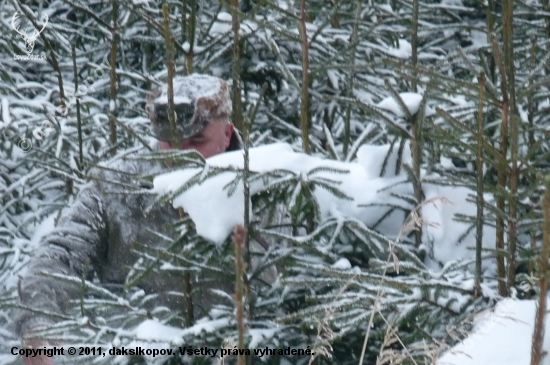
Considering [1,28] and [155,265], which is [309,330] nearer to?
[155,265]

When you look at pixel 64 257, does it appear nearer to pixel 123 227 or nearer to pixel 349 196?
pixel 123 227

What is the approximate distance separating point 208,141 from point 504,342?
195cm

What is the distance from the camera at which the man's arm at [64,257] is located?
3336 millimetres

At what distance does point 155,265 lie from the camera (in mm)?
2900

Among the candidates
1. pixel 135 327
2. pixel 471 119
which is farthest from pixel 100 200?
pixel 471 119

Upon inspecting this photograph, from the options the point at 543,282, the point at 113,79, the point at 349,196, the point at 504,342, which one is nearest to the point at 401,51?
the point at 113,79

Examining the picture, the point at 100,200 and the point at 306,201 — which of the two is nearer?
the point at 306,201

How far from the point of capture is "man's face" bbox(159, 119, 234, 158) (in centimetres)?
349

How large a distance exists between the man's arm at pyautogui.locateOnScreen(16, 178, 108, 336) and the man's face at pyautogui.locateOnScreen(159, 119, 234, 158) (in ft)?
1.36

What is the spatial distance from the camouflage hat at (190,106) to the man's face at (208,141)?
3 centimetres

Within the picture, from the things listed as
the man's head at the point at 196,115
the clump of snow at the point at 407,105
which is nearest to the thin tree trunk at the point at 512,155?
the clump of snow at the point at 407,105

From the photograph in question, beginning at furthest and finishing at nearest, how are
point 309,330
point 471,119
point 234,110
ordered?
point 234,110 → point 471,119 → point 309,330

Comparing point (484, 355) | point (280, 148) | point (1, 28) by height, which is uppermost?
point (1, 28)

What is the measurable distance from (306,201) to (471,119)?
1.11m
